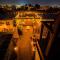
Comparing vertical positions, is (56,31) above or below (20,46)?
above

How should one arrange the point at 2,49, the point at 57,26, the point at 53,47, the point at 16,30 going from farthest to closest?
1. the point at 16,30
2. the point at 2,49
3. the point at 53,47
4. the point at 57,26

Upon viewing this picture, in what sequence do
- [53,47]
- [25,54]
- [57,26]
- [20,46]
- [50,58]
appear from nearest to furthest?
[57,26]
[53,47]
[50,58]
[25,54]
[20,46]

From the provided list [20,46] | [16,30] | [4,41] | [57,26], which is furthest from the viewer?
[16,30]

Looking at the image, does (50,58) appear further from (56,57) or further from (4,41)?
(4,41)

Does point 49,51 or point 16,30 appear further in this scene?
point 16,30

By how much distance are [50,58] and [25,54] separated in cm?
571

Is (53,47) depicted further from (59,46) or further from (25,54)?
(25,54)

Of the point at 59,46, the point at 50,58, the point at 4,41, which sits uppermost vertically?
the point at 59,46

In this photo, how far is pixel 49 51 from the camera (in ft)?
5.34

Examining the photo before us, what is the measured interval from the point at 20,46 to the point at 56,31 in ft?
21.5

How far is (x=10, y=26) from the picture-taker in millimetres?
9867

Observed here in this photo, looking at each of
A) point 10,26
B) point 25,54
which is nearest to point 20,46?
point 25,54

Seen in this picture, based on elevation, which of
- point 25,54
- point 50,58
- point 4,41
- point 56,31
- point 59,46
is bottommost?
point 25,54

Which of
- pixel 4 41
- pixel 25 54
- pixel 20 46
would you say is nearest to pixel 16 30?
pixel 20 46
